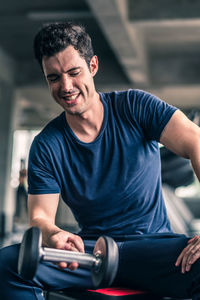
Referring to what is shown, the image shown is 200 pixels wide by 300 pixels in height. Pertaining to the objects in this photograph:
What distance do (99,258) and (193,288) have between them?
0.97 ft

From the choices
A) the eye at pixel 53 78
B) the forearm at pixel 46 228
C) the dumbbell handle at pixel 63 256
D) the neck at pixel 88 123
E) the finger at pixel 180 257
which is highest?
the eye at pixel 53 78

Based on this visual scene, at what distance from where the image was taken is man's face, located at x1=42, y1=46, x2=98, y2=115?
1406mm

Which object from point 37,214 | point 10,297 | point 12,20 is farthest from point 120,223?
point 12,20

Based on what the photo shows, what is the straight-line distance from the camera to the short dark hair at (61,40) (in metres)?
1.43

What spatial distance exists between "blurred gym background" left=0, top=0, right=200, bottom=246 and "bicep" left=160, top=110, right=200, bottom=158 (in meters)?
3.30

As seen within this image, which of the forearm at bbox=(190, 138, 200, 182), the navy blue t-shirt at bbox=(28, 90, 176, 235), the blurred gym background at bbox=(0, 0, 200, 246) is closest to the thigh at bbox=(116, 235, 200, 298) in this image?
the navy blue t-shirt at bbox=(28, 90, 176, 235)

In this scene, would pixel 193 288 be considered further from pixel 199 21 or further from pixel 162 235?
pixel 199 21

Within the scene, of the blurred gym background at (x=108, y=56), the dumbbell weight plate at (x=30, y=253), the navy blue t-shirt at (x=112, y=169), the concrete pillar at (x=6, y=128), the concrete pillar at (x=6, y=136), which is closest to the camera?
the dumbbell weight plate at (x=30, y=253)

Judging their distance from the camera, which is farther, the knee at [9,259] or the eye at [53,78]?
the eye at [53,78]

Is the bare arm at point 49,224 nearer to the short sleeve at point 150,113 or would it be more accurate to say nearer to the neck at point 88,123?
the neck at point 88,123

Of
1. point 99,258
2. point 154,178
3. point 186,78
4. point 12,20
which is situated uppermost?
point 12,20

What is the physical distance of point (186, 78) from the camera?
786cm

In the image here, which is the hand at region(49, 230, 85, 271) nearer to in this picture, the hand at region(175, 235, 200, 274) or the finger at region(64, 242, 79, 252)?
the finger at region(64, 242, 79, 252)

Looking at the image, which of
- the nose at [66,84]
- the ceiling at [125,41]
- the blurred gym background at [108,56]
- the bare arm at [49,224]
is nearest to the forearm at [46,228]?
the bare arm at [49,224]
